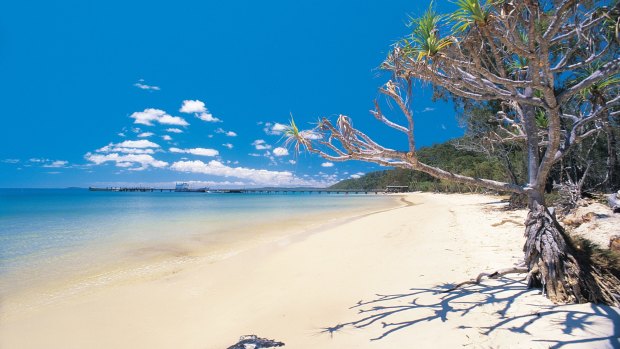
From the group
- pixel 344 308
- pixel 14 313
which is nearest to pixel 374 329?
pixel 344 308

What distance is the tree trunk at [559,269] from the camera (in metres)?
3.98

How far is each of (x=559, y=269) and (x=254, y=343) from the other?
4049mm

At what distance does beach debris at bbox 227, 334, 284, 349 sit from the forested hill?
13763 mm

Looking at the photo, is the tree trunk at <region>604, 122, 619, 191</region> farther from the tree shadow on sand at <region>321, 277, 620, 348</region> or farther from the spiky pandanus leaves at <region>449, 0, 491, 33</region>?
the spiky pandanus leaves at <region>449, 0, 491, 33</region>

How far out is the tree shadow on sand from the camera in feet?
11.0

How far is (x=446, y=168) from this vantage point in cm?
6247

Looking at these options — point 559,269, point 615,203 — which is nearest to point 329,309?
point 559,269

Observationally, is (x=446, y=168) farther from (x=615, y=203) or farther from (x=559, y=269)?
(x=559, y=269)

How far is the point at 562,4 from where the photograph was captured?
10.7 ft

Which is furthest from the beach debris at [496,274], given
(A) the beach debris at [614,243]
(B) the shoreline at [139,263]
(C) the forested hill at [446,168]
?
(C) the forested hill at [446,168]

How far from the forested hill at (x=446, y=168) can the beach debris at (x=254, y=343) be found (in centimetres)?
1376

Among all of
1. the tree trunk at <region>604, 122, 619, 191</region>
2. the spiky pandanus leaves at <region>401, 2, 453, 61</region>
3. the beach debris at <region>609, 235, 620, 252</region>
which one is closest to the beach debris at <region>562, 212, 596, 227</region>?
the beach debris at <region>609, 235, 620, 252</region>

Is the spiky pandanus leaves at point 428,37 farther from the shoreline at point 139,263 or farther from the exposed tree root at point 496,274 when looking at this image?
the shoreline at point 139,263

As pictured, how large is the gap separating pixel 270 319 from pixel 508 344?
3356mm
